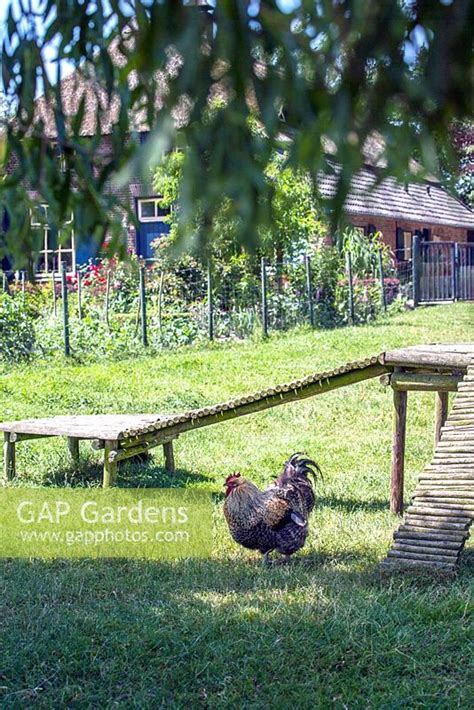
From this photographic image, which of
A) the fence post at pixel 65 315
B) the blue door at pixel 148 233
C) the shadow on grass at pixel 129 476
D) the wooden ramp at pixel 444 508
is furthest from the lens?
the blue door at pixel 148 233

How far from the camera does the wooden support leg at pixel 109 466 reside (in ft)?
27.5

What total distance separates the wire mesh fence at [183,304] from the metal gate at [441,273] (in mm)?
3589

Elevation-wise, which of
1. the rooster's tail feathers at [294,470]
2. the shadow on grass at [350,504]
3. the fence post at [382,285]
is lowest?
the shadow on grass at [350,504]

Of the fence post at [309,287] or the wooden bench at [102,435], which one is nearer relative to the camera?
the wooden bench at [102,435]

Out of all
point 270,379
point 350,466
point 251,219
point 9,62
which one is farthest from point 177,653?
point 270,379

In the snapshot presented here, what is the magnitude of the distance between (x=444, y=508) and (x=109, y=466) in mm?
3066

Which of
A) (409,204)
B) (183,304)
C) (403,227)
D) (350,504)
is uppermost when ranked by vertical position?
Result: (409,204)

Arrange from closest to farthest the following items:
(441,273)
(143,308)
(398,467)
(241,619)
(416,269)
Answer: (241,619)
(398,467)
(143,308)
(416,269)
(441,273)

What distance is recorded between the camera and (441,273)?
22.9m

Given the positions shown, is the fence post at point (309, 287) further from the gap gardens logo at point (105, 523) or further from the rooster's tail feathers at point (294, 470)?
the rooster's tail feathers at point (294, 470)

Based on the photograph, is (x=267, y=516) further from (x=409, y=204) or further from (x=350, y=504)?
(x=409, y=204)

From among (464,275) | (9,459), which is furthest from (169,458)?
(464,275)

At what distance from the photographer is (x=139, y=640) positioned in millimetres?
5062

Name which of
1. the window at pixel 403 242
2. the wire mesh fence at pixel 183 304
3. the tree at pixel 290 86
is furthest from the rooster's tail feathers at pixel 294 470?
the window at pixel 403 242
